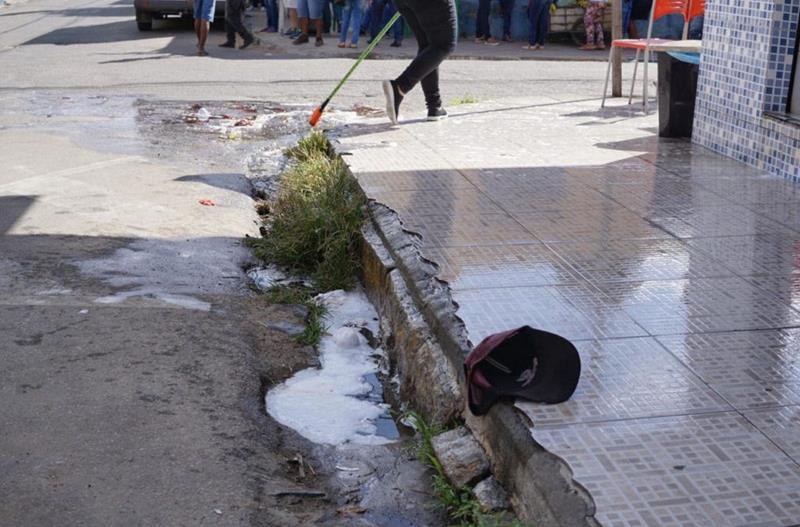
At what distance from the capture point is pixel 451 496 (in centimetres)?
345

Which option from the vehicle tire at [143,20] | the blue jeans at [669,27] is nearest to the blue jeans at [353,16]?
the vehicle tire at [143,20]

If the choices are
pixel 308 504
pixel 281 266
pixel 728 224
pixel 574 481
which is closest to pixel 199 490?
pixel 308 504

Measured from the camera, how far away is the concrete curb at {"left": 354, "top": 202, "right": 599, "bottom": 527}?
2992 mm

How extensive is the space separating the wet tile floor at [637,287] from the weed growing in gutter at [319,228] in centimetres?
18

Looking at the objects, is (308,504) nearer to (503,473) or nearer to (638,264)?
(503,473)

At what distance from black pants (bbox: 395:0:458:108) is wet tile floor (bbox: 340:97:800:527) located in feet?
2.13

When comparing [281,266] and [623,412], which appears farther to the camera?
[281,266]

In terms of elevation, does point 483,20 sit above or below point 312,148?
above

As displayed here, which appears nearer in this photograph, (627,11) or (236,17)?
(236,17)

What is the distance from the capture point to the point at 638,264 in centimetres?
483

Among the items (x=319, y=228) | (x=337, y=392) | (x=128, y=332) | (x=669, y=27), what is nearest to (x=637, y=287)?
(x=337, y=392)

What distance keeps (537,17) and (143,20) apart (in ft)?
24.4

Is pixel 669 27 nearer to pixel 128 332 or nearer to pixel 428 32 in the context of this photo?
→ pixel 428 32

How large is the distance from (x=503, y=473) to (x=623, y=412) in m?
0.43
